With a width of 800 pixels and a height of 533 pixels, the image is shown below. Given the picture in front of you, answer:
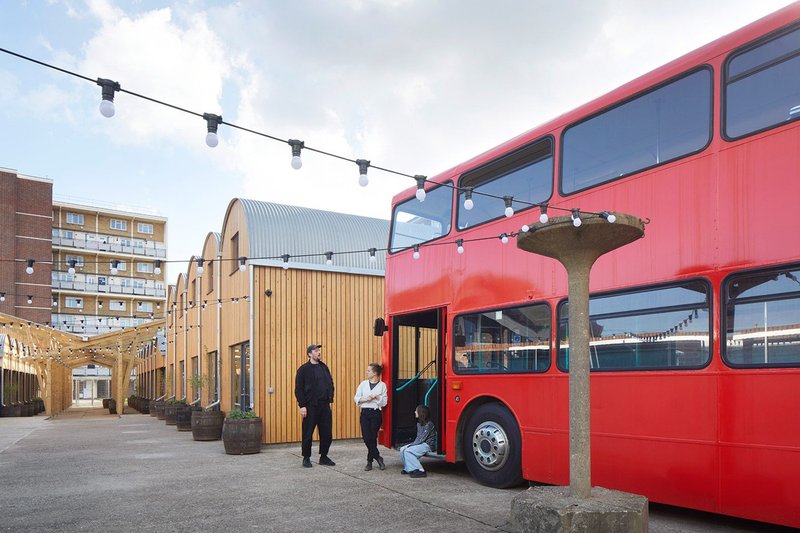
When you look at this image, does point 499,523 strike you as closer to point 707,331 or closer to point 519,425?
point 519,425

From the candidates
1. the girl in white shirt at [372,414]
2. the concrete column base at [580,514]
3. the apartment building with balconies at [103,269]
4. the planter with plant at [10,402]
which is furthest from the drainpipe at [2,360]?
the concrete column base at [580,514]

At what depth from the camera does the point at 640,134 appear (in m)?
6.25

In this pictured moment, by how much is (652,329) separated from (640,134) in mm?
1911

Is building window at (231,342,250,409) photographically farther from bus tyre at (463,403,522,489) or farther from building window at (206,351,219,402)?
bus tyre at (463,403,522,489)

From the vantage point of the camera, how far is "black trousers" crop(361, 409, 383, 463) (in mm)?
9219

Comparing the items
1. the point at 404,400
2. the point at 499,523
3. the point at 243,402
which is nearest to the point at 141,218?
the point at 243,402

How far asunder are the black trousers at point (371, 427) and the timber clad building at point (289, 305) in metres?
3.96

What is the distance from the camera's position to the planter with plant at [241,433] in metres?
11.6

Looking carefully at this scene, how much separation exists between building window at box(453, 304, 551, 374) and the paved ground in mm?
1477

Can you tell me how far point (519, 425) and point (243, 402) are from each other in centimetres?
932

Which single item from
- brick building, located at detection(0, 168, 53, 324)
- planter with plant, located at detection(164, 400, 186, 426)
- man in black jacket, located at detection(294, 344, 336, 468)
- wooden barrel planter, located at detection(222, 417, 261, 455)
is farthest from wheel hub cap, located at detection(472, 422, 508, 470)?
brick building, located at detection(0, 168, 53, 324)

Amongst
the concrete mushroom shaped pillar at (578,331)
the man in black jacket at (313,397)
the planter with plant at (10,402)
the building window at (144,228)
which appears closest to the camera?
the concrete mushroom shaped pillar at (578,331)

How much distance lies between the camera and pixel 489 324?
7902mm

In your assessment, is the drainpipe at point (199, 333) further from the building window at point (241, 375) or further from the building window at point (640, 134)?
the building window at point (640, 134)
